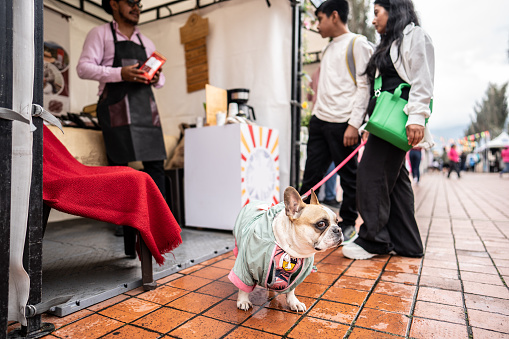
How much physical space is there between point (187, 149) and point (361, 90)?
6.26ft

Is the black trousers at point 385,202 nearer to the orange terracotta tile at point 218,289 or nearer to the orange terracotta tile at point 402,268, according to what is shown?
the orange terracotta tile at point 402,268

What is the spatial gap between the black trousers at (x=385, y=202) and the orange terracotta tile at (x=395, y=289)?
1.97ft

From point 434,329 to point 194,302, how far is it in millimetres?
1130

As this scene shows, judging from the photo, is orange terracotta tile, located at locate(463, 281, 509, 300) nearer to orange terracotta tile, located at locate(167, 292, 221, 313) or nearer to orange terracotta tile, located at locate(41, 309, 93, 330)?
orange terracotta tile, located at locate(167, 292, 221, 313)

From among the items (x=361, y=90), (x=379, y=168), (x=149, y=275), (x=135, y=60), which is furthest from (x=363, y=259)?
(x=135, y=60)

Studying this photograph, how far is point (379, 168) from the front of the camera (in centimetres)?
246

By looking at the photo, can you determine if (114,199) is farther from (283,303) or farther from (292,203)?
(283,303)

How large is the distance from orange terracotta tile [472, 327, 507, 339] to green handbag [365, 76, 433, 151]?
1194 mm

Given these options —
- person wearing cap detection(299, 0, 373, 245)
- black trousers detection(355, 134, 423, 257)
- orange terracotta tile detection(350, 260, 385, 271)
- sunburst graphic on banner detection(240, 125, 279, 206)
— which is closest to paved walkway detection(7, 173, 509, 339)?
orange terracotta tile detection(350, 260, 385, 271)

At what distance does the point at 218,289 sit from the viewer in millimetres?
1906

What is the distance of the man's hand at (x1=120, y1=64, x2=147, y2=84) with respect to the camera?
8.68ft

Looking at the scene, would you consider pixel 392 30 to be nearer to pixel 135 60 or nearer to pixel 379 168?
pixel 379 168

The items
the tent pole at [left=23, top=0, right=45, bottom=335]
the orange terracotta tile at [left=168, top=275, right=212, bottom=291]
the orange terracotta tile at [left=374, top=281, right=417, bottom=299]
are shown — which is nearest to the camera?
the tent pole at [left=23, top=0, right=45, bottom=335]

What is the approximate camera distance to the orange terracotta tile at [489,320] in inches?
57.2
